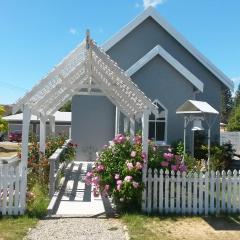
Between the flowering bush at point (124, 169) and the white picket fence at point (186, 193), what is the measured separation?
0.99 feet

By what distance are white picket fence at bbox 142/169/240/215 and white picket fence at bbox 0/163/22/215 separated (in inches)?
116

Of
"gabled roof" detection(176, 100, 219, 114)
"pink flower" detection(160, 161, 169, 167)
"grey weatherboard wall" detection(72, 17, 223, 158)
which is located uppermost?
"grey weatherboard wall" detection(72, 17, 223, 158)

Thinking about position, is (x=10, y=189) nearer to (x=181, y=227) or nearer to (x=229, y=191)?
(x=181, y=227)

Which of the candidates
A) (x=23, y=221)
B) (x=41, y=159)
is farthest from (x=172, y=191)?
(x=41, y=159)

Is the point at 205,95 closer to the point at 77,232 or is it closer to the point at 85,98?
the point at 85,98

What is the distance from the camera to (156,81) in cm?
1941

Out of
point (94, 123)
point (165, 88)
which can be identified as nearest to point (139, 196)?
point (165, 88)

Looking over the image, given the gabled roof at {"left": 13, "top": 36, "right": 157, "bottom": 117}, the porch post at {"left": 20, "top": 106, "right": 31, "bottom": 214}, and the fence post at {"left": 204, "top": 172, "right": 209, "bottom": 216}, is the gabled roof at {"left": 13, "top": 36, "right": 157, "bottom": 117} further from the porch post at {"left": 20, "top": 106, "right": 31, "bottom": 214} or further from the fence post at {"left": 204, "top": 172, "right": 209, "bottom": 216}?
the fence post at {"left": 204, "top": 172, "right": 209, "bottom": 216}

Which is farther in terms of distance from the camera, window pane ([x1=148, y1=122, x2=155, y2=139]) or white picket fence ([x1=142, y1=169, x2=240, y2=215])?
window pane ([x1=148, y1=122, x2=155, y2=139])

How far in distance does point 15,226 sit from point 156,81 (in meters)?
11.7

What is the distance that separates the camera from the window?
763 inches

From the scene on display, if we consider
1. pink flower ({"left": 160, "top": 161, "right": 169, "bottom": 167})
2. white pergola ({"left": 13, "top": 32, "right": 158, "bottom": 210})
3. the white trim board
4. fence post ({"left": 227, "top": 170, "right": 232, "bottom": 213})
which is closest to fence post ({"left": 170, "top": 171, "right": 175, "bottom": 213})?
pink flower ({"left": 160, "top": 161, "right": 169, "bottom": 167})

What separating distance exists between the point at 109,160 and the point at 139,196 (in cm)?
117

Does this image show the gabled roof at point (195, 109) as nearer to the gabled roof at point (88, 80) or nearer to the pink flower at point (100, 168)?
the gabled roof at point (88, 80)
